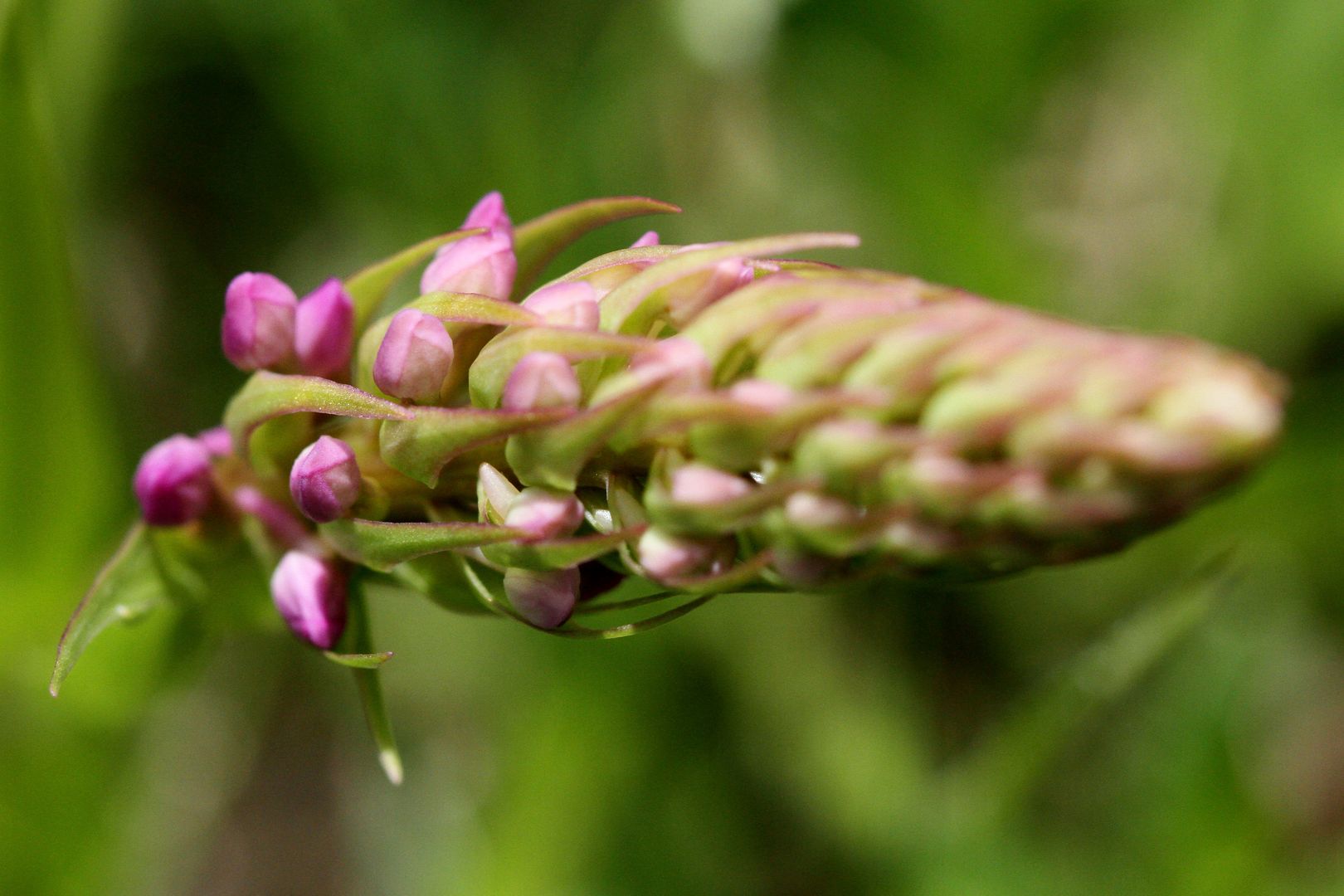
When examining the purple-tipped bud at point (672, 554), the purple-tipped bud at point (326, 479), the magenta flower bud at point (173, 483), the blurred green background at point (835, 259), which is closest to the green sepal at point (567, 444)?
the purple-tipped bud at point (672, 554)

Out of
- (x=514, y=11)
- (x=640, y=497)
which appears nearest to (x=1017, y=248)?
(x=514, y=11)

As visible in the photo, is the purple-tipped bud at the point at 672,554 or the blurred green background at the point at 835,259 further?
the blurred green background at the point at 835,259

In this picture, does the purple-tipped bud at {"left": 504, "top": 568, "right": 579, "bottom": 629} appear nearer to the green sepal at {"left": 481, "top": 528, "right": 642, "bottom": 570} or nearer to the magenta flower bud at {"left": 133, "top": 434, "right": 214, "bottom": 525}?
the green sepal at {"left": 481, "top": 528, "right": 642, "bottom": 570}

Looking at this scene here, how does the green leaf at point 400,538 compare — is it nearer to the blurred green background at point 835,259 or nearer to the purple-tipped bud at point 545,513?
the purple-tipped bud at point 545,513

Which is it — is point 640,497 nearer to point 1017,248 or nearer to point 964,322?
point 964,322

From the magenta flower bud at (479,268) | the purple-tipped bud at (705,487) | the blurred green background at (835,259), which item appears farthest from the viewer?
the blurred green background at (835,259)

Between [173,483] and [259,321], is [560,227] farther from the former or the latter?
[173,483]

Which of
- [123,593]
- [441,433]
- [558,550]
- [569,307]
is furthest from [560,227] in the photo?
[123,593]

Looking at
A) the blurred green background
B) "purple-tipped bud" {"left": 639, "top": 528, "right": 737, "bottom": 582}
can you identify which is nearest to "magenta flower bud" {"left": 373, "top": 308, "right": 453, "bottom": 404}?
"purple-tipped bud" {"left": 639, "top": 528, "right": 737, "bottom": 582}
